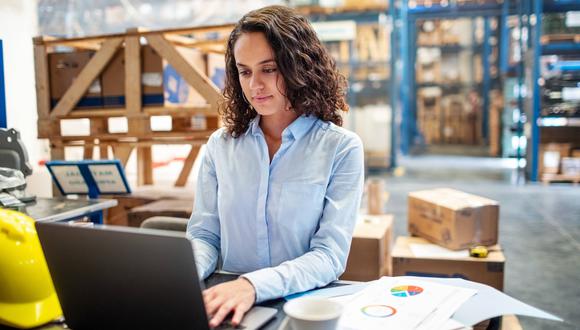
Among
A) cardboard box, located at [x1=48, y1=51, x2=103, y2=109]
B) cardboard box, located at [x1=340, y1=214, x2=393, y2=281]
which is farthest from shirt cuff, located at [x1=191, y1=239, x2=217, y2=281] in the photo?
cardboard box, located at [x1=48, y1=51, x2=103, y2=109]

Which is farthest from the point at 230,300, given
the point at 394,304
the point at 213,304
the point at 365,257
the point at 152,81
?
the point at 152,81

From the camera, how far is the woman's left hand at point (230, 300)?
1.13 meters

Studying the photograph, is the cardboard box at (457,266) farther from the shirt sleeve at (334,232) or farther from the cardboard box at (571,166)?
the cardboard box at (571,166)

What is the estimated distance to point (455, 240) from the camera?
3.20 metres

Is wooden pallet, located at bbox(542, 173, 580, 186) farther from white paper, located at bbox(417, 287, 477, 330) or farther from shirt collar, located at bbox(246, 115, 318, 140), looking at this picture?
white paper, located at bbox(417, 287, 477, 330)

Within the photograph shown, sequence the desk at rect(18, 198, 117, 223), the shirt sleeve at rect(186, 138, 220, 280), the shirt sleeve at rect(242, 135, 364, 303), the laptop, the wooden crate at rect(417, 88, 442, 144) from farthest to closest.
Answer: the wooden crate at rect(417, 88, 442, 144)
the desk at rect(18, 198, 117, 223)
the shirt sleeve at rect(186, 138, 220, 280)
the shirt sleeve at rect(242, 135, 364, 303)
the laptop

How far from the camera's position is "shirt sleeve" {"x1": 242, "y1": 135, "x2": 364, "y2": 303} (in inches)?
55.1

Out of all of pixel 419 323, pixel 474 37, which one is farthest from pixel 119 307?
pixel 474 37

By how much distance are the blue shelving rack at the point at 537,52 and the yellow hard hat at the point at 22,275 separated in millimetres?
8268

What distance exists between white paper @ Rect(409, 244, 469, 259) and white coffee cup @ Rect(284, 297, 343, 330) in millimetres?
2262

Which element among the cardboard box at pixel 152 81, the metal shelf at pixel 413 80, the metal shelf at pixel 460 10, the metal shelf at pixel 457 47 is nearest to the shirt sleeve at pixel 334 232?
the cardboard box at pixel 152 81

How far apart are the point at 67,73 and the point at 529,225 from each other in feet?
15.5

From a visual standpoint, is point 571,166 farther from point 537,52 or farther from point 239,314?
point 239,314

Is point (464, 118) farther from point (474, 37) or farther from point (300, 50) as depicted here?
point (300, 50)
